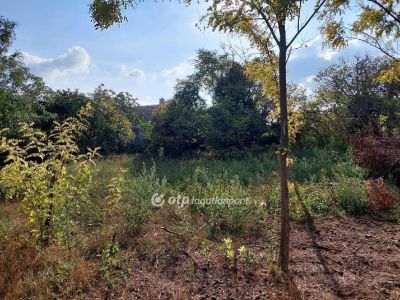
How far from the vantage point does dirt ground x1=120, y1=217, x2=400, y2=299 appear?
288cm

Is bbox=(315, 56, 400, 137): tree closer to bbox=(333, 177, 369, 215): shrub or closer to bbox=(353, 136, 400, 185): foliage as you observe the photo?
bbox=(353, 136, 400, 185): foliage

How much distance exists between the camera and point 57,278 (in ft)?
9.91

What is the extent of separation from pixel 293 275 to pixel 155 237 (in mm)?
1685

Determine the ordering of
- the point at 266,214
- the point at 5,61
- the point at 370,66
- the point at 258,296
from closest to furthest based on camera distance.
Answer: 1. the point at 258,296
2. the point at 266,214
3. the point at 5,61
4. the point at 370,66

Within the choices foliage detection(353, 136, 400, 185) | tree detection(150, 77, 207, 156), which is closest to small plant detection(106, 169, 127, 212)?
foliage detection(353, 136, 400, 185)

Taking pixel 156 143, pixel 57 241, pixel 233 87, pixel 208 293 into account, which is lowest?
pixel 208 293

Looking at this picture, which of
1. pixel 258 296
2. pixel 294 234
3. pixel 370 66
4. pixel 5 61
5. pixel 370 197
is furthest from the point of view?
pixel 370 66

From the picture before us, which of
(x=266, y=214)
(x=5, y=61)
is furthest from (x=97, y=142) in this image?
(x=266, y=214)

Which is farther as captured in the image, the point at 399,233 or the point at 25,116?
the point at 25,116

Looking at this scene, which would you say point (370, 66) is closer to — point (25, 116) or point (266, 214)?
→ point (266, 214)

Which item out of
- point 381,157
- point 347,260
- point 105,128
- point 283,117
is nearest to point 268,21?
point 283,117

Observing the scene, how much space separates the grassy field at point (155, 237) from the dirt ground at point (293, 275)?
0.03 meters

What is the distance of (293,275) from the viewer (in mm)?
3158

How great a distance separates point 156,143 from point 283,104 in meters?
10.5
